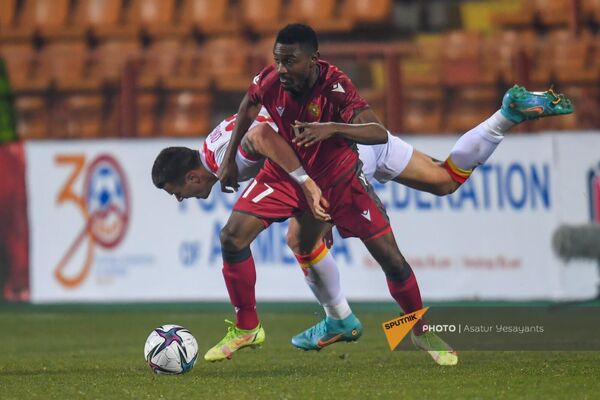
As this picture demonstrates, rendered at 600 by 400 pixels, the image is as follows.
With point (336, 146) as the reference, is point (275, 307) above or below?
below

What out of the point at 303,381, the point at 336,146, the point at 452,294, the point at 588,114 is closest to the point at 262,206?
the point at 336,146

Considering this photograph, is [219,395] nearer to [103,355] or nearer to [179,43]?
[103,355]

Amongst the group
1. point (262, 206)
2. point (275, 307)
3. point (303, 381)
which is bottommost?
point (275, 307)

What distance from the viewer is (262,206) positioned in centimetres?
780

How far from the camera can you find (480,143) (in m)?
8.30

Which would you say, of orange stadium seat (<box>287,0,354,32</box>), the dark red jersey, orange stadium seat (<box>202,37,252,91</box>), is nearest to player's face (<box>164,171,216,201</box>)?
the dark red jersey

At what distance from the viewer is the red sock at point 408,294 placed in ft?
25.0

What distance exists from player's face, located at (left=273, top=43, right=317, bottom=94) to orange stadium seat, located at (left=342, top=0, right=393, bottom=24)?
338 inches

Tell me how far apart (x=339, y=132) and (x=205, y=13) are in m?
9.74

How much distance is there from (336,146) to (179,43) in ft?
28.6

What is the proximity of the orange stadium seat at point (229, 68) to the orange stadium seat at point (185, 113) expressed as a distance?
0.80ft

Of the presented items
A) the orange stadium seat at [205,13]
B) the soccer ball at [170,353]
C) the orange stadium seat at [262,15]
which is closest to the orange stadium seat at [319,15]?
the orange stadium seat at [262,15]

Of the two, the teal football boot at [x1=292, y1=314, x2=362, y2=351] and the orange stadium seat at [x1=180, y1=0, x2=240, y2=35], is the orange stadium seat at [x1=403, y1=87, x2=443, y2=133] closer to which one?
the orange stadium seat at [x1=180, y1=0, x2=240, y2=35]

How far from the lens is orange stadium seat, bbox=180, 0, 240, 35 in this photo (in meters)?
16.2
